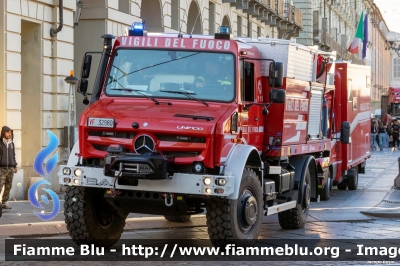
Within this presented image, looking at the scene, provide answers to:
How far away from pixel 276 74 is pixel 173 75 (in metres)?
1.31

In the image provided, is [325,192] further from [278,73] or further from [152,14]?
[152,14]

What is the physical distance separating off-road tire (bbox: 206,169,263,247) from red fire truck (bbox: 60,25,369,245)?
13 millimetres

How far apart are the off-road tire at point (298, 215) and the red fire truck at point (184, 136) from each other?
18.2 inches

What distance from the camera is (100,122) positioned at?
10508mm

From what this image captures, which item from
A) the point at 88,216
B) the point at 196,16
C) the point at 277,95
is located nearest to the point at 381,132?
the point at 196,16

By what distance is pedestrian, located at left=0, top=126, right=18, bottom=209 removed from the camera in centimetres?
1562

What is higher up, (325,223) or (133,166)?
(133,166)

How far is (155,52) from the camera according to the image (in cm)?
1148

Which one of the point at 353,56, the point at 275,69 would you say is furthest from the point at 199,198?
the point at 353,56

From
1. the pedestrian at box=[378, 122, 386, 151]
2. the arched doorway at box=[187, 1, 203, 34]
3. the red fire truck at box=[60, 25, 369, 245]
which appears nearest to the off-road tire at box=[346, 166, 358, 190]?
the arched doorway at box=[187, 1, 203, 34]

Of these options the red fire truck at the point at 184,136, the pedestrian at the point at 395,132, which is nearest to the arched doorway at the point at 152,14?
the red fire truck at the point at 184,136

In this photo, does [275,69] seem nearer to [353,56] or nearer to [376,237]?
[376,237]

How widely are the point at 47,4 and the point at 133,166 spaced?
32.3 ft

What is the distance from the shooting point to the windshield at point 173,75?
11141 mm
